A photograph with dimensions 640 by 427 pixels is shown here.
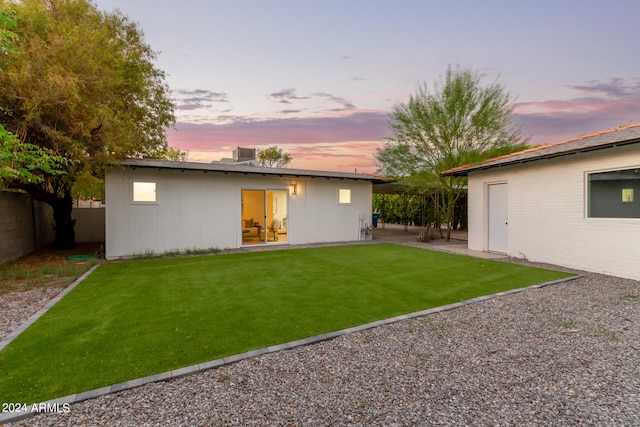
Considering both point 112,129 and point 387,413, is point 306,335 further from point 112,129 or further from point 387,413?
point 112,129

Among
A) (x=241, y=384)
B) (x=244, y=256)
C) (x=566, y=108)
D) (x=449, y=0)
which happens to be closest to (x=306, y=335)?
(x=241, y=384)

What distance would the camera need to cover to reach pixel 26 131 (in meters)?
6.14

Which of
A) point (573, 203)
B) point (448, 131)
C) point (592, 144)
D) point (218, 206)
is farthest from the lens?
point (448, 131)

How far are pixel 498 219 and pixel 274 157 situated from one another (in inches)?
1126

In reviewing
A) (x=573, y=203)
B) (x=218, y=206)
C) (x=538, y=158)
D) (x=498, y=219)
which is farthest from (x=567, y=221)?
(x=218, y=206)

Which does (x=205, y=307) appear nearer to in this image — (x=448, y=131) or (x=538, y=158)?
(x=538, y=158)

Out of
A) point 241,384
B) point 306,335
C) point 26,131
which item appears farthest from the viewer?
point 26,131

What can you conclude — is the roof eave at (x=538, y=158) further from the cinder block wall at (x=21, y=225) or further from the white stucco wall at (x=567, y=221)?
the cinder block wall at (x=21, y=225)

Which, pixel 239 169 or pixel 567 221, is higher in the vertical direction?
pixel 239 169

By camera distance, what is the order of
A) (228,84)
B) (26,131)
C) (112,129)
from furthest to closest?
(228,84) < (112,129) < (26,131)

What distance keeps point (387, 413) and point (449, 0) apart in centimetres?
1167

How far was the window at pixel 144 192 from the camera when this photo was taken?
892 centimetres

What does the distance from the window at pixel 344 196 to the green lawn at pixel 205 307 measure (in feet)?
14.7

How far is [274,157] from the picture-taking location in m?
34.8
